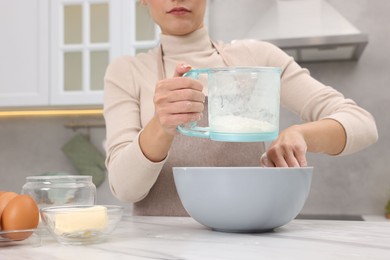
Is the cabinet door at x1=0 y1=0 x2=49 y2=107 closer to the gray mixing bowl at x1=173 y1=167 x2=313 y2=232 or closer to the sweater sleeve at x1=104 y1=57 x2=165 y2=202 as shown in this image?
the sweater sleeve at x1=104 y1=57 x2=165 y2=202

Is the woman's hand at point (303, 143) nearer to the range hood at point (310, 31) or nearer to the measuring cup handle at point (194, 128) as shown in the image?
the measuring cup handle at point (194, 128)

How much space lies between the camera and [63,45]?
266 cm

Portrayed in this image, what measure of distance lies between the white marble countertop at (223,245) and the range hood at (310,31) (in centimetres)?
141

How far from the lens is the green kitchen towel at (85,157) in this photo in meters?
2.94

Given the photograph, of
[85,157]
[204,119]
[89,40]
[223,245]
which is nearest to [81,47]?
[89,40]

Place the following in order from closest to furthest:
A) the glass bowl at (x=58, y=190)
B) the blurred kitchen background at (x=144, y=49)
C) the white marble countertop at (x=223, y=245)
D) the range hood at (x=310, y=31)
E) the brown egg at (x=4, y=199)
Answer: the white marble countertop at (x=223, y=245) < the brown egg at (x=4, y=199) < the glass bowl at (x=58, y=190) < the range hood at (x=310, y=31) < the blurred kitchen background at (x=144, y=49)

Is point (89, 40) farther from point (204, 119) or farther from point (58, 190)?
point (58, 190)

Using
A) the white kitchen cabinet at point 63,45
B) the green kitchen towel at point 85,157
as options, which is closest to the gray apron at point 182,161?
the white kitchen cabinet at point 63,45

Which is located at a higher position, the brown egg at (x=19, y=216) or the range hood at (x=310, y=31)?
the range hood at (x=310, y=31)

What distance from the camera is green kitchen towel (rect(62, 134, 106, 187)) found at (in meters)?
2.94

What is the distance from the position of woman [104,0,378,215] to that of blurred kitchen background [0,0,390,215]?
3.14 feet

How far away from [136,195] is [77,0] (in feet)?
5.40

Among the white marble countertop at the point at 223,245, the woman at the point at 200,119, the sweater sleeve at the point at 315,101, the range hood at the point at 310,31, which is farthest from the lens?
the range hood at the point at 310,31

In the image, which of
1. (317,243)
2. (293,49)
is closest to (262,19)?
(293,49)
